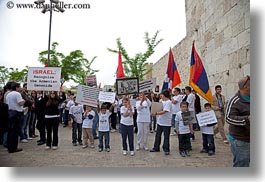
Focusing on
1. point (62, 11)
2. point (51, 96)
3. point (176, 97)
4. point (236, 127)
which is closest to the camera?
point (236, 127)

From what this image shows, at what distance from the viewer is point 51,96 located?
5000mm

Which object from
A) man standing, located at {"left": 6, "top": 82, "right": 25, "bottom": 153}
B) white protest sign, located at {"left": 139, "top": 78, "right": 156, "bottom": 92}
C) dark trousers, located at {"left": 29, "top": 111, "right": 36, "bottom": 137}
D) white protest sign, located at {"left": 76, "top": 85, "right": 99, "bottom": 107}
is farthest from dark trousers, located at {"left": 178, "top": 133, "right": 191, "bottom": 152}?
dark trousers, located at {"left": 29, "top": 111, "right": 36, "bottom": 137}

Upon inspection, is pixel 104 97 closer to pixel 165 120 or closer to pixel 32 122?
pixel 165 120

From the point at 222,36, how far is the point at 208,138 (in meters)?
1.91

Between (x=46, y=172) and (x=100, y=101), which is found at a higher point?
(x=100, y=101)

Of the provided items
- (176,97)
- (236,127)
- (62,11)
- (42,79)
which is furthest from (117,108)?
(236,127)

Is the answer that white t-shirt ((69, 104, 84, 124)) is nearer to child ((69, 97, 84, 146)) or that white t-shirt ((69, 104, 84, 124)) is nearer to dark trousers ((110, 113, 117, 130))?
child ((69, 97, 84, 146))

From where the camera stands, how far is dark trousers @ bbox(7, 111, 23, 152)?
4570mm

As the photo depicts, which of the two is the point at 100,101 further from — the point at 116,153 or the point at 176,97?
the point at 176,97

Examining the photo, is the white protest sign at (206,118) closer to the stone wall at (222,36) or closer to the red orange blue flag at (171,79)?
the stone wall at (222,36)

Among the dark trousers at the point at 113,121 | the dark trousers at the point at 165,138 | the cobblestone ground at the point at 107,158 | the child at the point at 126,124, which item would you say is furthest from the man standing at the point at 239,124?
the dark trousers at the point at 113,121

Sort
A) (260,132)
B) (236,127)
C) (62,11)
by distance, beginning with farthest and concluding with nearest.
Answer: (62,11)
(260,132)
(236,127)

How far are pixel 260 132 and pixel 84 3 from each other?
3152 millimetres

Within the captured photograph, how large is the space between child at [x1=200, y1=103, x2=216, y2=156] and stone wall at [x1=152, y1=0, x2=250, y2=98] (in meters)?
0.77
